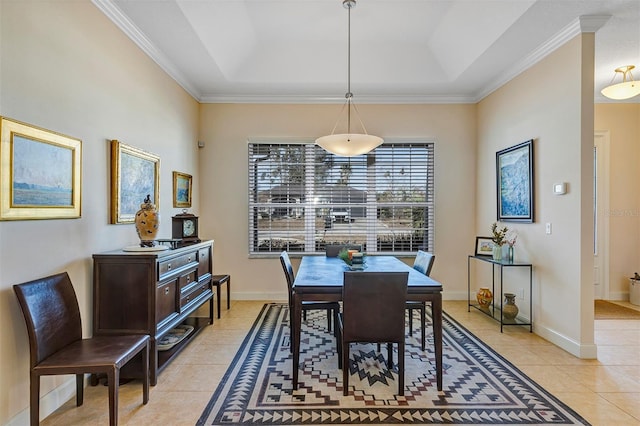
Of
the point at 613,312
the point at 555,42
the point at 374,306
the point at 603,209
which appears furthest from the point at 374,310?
the point at 603,209

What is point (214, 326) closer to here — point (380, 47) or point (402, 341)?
point (402, 341)

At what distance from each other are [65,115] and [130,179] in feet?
2.78

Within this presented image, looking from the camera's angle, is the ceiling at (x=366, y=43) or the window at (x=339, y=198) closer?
the ceiling at (x=366, y=43)

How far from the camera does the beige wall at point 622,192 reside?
16.2 ft

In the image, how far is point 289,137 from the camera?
16.3ft

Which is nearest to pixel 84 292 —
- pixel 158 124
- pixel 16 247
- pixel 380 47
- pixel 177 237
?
pixel 16 247

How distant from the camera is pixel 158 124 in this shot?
3.66 metres

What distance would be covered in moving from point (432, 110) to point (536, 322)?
3.13 metres

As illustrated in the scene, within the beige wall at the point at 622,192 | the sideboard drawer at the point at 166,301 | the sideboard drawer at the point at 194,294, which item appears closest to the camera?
the sideboard drawer at the point at 166,301

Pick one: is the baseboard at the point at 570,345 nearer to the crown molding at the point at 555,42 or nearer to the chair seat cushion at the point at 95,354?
the crown molding at the point at 555,42

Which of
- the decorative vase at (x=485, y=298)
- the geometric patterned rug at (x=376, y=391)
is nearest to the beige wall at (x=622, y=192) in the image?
the decorative vase at (x=485, y=298)

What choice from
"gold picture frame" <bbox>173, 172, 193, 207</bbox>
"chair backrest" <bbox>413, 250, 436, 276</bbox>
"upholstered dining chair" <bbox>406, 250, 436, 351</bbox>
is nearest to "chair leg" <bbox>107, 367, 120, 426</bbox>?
"upholstered dining chair" <bbox>406, 250, 436, 351</bbox>

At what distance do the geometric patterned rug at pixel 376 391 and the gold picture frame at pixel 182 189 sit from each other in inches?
78.3

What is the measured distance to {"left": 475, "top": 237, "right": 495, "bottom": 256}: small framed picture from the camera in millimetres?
4316
